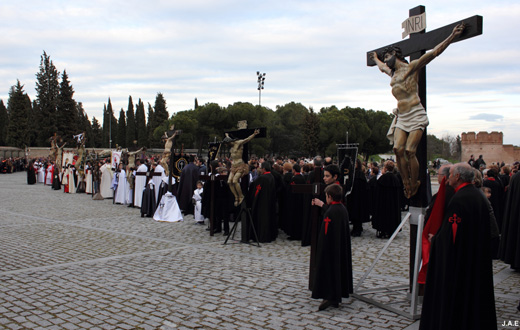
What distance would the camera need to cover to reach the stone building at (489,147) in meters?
56.2

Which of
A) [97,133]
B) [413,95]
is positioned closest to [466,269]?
[413,95]

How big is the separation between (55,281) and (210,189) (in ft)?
17.1

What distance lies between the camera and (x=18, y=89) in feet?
209

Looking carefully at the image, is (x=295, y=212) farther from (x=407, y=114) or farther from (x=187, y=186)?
(x=407, y=114)

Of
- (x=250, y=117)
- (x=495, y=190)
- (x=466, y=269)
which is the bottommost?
(x=466, y=269)

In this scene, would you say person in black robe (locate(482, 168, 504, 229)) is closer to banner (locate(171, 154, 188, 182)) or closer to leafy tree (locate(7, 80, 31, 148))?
banner (locate(171, 154, 188, 182))

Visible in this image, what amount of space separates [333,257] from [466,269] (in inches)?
70.2

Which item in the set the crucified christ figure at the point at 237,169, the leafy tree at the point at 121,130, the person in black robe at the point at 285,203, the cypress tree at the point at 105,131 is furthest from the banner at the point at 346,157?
the cypress tree at the point at 105,131

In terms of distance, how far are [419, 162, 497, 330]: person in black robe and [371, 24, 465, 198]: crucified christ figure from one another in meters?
1.25

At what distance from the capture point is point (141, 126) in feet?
279

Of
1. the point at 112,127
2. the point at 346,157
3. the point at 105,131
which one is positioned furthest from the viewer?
the point at 112,127

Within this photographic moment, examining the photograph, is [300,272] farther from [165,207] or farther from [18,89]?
[18,89]

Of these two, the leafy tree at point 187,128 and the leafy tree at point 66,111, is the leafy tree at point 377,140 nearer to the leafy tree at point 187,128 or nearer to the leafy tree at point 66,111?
the leafy tree at point 187,128

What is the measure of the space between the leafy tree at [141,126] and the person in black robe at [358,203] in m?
74.4
